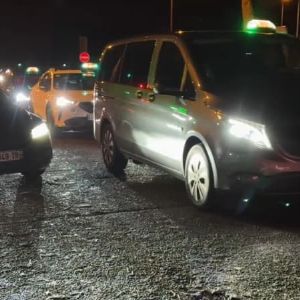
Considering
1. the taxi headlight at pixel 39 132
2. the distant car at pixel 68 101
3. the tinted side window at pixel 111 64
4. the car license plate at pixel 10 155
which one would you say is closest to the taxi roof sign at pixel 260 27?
the tinted side window at pixel 111 64

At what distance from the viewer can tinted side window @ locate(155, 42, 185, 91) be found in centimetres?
690

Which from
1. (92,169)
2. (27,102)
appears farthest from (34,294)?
(27,102)

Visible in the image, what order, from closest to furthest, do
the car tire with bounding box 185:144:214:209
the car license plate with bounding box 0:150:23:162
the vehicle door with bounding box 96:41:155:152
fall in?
the car tire with bounding box 185:144:214:209 → the car license plate with bounding box 0:150:23:162 → the vehicle door with bounding box 96:41:155:152

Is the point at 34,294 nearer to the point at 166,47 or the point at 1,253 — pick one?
the point at 1,253

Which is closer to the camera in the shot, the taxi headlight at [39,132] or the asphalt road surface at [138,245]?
the asphalt road surface at [138,245]

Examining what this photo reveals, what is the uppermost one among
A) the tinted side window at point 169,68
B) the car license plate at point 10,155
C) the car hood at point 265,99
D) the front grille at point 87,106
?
the tinted side window at point 169,68

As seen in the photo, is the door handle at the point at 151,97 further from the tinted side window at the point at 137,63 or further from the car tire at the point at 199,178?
the car tire at the point at 199,178

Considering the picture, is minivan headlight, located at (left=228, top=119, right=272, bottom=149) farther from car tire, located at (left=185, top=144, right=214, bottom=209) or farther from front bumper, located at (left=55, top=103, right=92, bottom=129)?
front bumper, located at (left=55, top=103, right=92, bottom=129)

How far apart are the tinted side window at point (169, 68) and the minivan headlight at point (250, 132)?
41.6 inches

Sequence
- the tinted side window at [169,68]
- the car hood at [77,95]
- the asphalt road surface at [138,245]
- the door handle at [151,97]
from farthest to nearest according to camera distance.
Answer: the car hood at [77,95] < the door handle at [151,97] < the tinted side window at [169,68] < the asphalt road surface at [138,245]

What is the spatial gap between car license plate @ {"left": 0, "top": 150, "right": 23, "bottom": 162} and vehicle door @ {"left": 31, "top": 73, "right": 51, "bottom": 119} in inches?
263

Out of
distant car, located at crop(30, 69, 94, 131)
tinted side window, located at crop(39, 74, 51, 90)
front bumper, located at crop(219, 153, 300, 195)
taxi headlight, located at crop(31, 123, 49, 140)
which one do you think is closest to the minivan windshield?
front bumper, located at crop(219, 153, 300, 195)

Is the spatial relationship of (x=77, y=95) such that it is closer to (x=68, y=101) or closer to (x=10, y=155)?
(x=68, y=101)

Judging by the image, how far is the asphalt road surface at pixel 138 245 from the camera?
4387 millimetres
